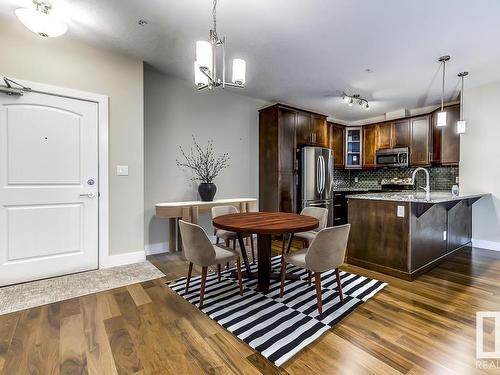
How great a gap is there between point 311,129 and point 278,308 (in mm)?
3681

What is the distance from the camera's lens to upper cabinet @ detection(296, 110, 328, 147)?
4762 millimetres

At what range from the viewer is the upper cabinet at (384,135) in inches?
211

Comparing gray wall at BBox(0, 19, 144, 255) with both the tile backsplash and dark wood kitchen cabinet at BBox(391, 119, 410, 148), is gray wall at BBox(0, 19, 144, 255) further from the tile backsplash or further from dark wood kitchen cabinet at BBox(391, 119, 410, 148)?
dark wood kitchen cabinet at BBox(391, 119, 410, 148)

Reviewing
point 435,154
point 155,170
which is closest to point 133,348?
point 155,170

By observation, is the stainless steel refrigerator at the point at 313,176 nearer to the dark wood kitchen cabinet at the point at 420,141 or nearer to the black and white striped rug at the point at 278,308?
the dark wood kitchen cabinet at the point at 420,141

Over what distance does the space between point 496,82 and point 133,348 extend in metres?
5.62

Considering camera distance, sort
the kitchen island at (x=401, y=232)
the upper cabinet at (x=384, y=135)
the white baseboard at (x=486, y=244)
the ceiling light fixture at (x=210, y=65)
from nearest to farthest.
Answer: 1. the ceiling light fixture at (x=210, y=65)
2. the kitchen island at (x=401, y=232)
3. the white baseboard at (x=486, y=244)
4. the upper cabinet at (x=384, y=135)

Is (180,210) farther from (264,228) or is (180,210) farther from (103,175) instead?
(264,228)

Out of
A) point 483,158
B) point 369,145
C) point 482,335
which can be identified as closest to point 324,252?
point 482,335

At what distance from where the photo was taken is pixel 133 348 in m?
1.62

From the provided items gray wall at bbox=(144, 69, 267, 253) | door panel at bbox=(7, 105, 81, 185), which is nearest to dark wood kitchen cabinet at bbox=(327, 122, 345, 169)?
gray wall at bbox=(144, 69, 267, 253)

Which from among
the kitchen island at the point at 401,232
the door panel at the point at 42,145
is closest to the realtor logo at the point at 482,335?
the kitchen island at the point at 401,232

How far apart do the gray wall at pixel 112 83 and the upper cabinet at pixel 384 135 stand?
4804mm

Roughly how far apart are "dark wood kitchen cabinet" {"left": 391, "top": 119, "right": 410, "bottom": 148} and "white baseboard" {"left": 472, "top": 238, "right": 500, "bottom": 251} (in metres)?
2.04
